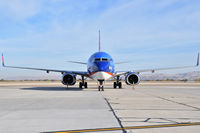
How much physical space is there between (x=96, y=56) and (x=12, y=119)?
47.4 feet

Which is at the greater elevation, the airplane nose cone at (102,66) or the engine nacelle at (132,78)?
the airplane nose cone at (102,66)

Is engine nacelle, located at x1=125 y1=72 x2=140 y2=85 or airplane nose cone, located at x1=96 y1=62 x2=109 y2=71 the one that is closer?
airplane nose cone, located at x1=96 y1=62 x2=109 y2=71

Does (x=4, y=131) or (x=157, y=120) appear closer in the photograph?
(x=4, y=131)

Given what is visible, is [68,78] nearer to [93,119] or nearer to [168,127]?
[93,119]

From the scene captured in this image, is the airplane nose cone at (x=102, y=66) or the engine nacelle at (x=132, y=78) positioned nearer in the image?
the airplane nose cone at (x=102, y=66)

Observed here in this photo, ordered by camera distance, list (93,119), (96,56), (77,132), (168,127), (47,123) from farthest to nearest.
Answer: (96,56), (93,119), (47,123), (168,127), (77,132)

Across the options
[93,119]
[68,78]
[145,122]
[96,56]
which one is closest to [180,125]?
[145,122]

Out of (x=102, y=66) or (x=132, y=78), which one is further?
(x=132, y=78)

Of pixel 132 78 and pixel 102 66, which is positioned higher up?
pixel 102 66

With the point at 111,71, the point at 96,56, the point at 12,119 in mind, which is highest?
the point at 96,56

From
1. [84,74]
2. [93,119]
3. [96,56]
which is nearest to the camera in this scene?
[93,119]

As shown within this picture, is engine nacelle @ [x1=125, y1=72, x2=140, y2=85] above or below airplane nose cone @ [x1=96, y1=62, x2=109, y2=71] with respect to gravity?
below

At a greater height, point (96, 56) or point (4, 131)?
point (96, 56)

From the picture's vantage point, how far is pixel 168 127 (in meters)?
4.79
